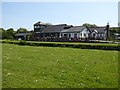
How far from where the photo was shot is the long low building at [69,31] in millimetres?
79431

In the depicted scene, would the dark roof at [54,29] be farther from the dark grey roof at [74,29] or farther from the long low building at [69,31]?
the dark grey roof at [74,29]

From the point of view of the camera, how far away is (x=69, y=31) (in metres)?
81.4

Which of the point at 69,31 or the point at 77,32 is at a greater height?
the point at 69,31

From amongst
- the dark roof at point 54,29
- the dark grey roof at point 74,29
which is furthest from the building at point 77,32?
the dark roof at point 54,29

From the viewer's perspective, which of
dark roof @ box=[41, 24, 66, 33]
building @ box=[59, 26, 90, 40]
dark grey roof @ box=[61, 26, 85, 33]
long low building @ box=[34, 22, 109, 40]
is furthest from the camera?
dark roof @ box=[41, 24, 66, 33]

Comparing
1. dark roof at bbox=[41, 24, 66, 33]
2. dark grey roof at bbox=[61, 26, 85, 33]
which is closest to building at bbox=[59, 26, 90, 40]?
dark grey roof at bbox=[61, 26, 85, 33]

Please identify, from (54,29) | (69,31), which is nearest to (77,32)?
(69,31)

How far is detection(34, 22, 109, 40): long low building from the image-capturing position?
261ft

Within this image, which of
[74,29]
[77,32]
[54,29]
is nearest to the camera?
[77,32]

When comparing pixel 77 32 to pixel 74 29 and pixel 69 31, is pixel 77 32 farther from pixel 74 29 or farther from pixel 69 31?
pixel 69 31

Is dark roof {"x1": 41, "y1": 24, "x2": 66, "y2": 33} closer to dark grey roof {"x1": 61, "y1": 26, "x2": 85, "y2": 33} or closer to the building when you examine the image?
dark grey roof {"x1": 61, "y1": 26, "x2": 85, "y2": 33}

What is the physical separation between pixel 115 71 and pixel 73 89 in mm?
4074

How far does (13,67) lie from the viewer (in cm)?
1171

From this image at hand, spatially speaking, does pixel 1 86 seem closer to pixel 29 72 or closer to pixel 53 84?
pixel 53 84
